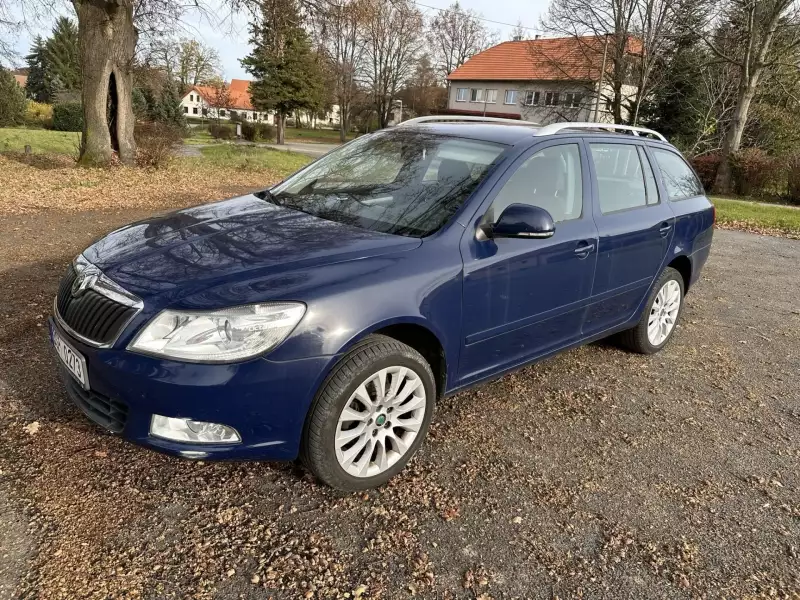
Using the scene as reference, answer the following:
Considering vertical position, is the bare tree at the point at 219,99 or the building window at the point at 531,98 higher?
the building window at the point at 531,98

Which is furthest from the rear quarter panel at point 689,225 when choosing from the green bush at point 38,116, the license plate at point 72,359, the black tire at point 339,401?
the green bush at point 38,116

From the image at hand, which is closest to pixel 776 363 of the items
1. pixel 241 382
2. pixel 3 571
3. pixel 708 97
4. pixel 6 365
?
pixel 241 382

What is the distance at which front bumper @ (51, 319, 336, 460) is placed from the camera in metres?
2.29

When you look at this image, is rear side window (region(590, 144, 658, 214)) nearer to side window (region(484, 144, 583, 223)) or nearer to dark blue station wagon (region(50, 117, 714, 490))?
dark blue station wagon (region(50, 117, 714, 490))

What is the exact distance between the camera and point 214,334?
233 cm

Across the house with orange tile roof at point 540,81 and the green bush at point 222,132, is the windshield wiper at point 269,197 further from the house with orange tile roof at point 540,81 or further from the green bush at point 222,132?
the green bush at point 222,132

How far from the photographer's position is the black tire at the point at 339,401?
2.50 meters

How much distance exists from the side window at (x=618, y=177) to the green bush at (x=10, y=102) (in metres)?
42.3

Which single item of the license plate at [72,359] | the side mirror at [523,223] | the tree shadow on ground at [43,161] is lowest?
the tree shadow on ground at [43,161]

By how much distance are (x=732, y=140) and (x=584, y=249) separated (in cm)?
2175

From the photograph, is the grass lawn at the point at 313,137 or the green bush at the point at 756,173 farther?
the grass lawn at the point at 313,137

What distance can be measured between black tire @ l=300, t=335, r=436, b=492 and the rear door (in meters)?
1.78

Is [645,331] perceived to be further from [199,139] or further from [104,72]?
[199,139]

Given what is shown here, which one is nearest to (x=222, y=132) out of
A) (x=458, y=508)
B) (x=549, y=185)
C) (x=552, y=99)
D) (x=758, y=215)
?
(x=552, y=99)
